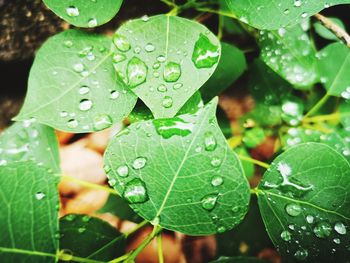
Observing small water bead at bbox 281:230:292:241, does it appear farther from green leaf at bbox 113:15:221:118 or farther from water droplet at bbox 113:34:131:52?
water droplet at bbox 113:34:131:52

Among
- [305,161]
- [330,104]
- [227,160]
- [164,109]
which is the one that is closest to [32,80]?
[164,109]

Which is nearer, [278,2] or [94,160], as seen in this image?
[278,2]

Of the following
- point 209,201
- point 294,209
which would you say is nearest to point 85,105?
point 209,201

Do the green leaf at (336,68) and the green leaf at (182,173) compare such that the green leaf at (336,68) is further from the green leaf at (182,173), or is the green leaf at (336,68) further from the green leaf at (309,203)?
the green leaf at (182,173)

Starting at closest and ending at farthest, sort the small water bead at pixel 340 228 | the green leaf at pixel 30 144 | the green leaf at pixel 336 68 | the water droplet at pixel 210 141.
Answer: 1. the water droplet at pixel 210 141
2. the small water bead at pixel 340 228
3. the green leaf at pixel 30 144
4. the green leaf at pixel 336 68

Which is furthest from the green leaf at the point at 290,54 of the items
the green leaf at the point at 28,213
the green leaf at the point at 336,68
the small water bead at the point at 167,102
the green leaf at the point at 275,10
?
the green leaf at the point at 28,213

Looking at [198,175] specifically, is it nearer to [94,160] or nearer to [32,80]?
[32,80]
